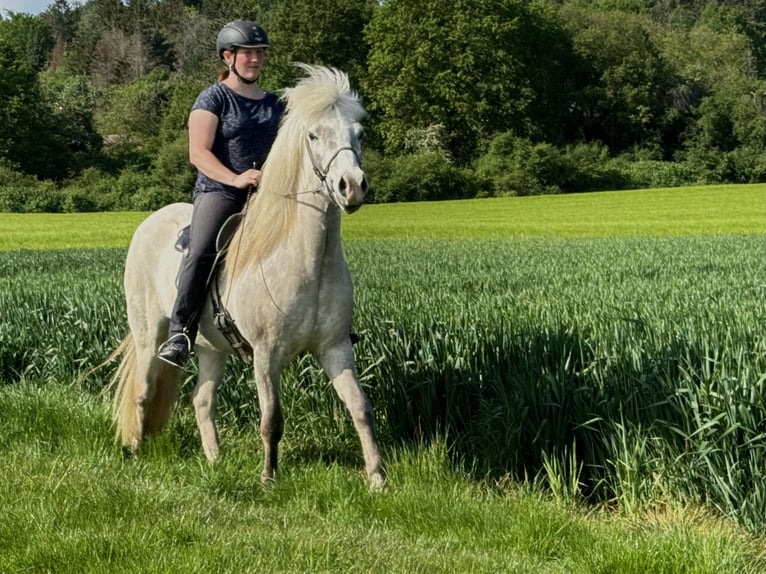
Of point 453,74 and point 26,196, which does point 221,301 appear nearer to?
point 26,196

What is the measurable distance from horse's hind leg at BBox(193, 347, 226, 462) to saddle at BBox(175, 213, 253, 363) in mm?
693

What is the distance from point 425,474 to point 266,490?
912mm

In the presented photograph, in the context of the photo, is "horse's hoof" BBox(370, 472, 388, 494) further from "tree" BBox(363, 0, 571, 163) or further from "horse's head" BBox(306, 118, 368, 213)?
"tree" BBox(363, 0, 571, 163)

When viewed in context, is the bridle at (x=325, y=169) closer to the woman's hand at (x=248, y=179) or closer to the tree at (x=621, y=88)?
the woman's hand at (x=248, y=179)

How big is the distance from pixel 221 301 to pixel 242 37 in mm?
1517

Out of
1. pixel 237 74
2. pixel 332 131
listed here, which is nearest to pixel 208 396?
pixel 237 74

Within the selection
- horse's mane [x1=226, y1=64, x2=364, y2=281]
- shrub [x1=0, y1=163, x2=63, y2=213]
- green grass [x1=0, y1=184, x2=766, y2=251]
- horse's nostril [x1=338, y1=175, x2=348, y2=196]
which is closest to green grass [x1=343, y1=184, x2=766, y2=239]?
green grass [x1=0, y1=184, x2=766, y2=251]

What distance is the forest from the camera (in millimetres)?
51750

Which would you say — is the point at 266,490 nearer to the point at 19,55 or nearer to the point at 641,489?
the point at 641,489

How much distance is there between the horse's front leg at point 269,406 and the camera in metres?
4.84

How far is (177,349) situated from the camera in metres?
5.29

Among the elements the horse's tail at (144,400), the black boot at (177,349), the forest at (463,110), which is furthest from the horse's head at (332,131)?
the forest at (463,110)

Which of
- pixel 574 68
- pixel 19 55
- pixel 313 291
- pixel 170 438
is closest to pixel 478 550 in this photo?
pixel 313 291

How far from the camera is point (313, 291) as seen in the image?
187 inches
